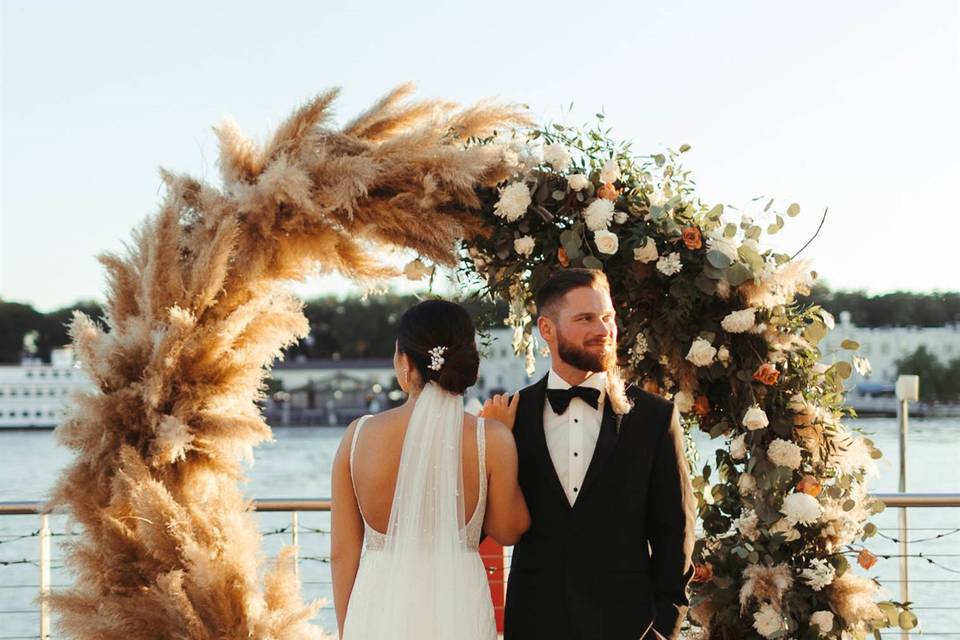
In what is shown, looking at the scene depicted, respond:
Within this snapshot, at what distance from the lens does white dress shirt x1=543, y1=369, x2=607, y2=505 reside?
2.74 metres

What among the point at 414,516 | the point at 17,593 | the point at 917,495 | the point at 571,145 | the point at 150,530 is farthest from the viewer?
the point at 17,593

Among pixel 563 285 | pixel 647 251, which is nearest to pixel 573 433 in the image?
pixel 563 285

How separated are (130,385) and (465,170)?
1338 millimetres

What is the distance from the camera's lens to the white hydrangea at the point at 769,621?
336 cm

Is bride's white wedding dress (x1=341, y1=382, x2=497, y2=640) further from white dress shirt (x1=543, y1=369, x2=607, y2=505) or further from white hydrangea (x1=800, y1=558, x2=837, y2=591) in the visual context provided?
white hydrangea (x1=800, y1=558, x2=837, y2=591)

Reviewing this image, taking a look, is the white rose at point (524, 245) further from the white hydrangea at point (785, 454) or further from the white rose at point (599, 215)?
the white hydrangea at point (785, 454)

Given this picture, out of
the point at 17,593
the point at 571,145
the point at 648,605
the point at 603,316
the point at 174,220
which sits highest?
the point at 571,145

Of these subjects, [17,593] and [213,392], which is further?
[17,593]

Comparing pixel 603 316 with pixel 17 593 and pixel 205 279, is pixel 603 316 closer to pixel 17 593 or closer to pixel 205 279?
pixel 205 279

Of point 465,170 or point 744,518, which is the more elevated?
point 465,170

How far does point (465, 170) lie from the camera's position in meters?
3.49

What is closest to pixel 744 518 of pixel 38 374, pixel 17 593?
pixel 17 593

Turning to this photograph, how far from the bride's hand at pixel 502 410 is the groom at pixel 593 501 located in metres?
0.04

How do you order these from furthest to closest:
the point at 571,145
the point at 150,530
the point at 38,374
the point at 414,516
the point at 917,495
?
the point at 38,374
the point at 917,495
the point at 571,145
the point at 150,530
the point at 414,516
